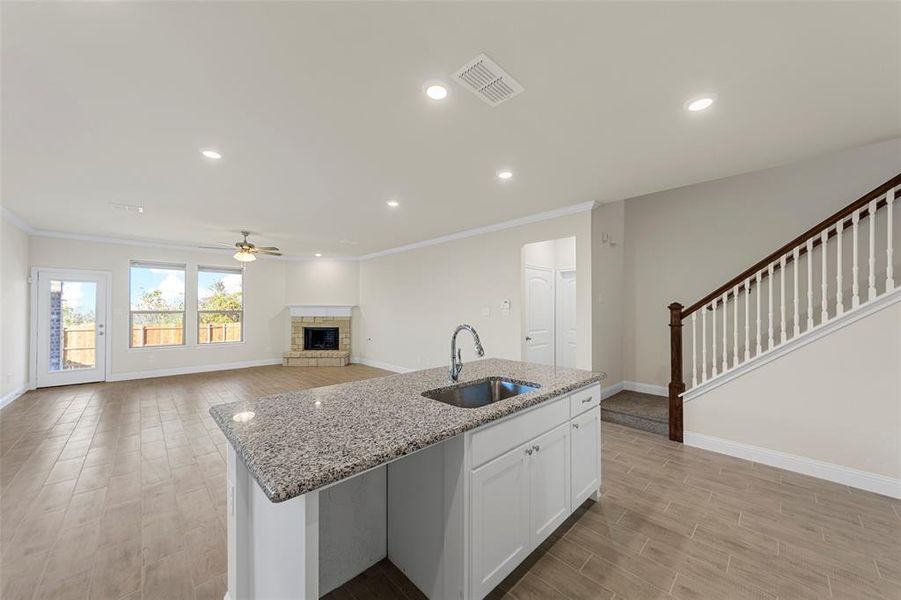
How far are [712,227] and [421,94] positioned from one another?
4.24 metres

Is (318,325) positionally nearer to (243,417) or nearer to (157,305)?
(157,305)

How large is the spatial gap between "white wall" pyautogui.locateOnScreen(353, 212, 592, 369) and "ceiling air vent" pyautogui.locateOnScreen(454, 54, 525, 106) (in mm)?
2544

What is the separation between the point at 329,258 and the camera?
8.41m

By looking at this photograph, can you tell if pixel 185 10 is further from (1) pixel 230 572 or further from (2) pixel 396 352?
(2) pixel 396 352

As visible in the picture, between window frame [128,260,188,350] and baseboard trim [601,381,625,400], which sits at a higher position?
window frame [128,260,188,350]

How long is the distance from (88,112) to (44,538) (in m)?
2.62

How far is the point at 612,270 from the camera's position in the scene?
4750mm

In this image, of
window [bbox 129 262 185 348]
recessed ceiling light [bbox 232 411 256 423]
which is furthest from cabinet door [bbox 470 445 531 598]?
window [bbox 129 262 185 348]

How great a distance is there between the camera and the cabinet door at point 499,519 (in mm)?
1529

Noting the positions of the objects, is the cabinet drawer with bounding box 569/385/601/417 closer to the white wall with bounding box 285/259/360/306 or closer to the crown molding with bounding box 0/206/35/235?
the white wall with bounding box 285/259/360/306

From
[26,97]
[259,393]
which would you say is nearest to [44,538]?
[26,97]

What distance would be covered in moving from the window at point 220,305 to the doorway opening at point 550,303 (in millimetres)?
6386

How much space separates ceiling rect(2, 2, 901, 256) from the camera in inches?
59.2

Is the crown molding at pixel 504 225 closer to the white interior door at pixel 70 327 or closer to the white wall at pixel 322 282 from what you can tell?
the white wall at pixel 322 282
